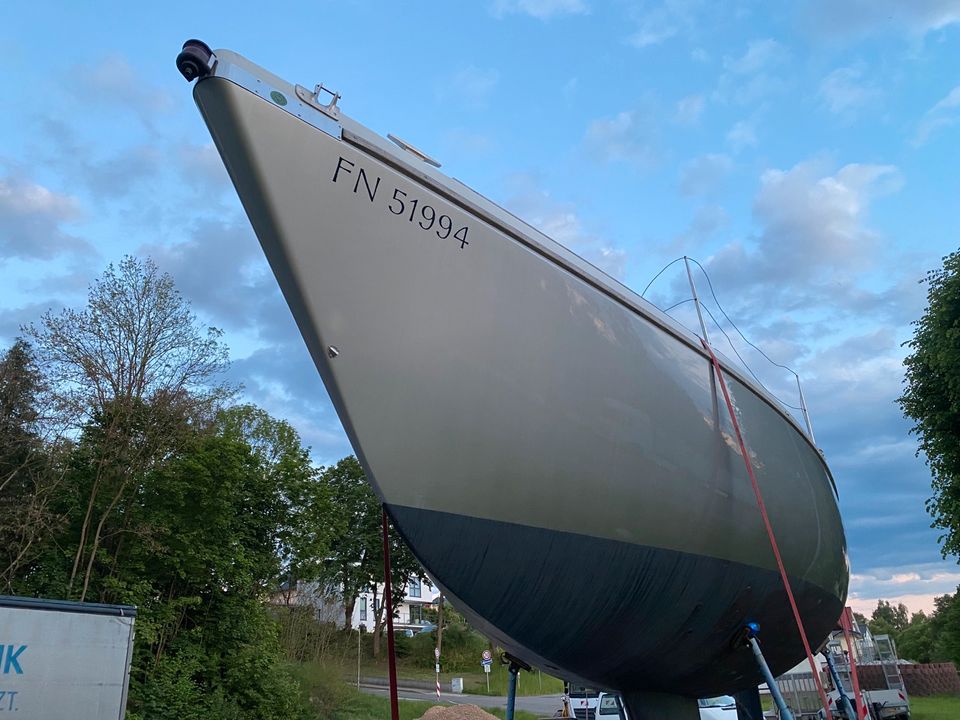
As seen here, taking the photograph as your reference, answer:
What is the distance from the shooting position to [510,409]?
11.5 ft

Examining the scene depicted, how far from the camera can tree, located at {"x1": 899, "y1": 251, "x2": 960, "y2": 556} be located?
1384cm

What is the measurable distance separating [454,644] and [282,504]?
24.8 metres

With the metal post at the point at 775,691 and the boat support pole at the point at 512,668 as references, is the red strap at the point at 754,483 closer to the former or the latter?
the metal post at the point at 775,691

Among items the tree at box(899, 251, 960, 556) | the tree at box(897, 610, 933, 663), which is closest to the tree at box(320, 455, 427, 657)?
the tree at box(899, 251, 960, 556)

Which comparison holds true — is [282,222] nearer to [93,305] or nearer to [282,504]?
[93,305]

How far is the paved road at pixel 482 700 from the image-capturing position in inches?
978

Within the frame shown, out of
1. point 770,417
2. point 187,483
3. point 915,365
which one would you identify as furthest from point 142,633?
point 915,365

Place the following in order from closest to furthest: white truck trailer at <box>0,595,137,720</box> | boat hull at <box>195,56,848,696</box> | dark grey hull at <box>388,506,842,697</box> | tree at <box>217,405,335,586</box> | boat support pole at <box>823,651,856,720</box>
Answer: boat hull at <box>195,56,848,696</box>, dark grey hull at <box>388,506,842,697</box>, boat support pole at <box>823,651,856,720</box>, white truck trailer at <box>0,595,137,720</box>, tree at <box>217,405,335,586</box>

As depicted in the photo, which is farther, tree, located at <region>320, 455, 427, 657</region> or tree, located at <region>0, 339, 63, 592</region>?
tree, located at <region>320, 455, 427, 657</region>

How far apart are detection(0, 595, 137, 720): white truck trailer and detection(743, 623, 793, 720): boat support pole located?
7459 mm

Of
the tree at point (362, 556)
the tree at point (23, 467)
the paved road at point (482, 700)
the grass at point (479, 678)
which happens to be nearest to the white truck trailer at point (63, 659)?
the tree at point (23, 467)

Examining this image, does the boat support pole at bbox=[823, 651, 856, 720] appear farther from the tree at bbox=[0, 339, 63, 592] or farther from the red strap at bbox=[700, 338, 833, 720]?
the tree at bbox=[0, 339, 63, 592]

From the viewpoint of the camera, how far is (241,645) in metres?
16.7

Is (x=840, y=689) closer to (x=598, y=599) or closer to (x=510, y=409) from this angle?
(x=598, y=599)
